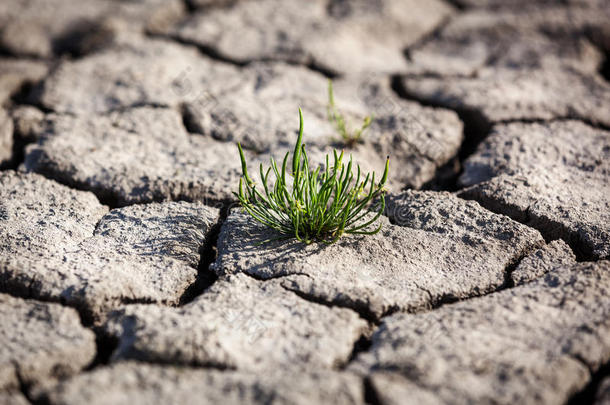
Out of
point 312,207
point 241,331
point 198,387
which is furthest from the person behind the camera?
point 312,207

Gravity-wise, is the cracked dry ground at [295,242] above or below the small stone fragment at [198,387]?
above

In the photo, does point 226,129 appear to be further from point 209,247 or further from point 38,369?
point 38,369

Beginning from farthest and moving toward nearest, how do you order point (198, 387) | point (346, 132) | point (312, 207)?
point (346, 132) → point (312, 207) → point (198, 387)

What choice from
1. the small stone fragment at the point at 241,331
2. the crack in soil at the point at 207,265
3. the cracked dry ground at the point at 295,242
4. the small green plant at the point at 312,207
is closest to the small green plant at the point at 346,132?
the cracked dry ground at the point at 295,242

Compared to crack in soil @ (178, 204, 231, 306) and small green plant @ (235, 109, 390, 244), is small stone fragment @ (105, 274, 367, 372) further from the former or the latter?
small green plant @ (235, 109, 390, 244)

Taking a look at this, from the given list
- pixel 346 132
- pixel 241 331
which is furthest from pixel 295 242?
pixel 346 132

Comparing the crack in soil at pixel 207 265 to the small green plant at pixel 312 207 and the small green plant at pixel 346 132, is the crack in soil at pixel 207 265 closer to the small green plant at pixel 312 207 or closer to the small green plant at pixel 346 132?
the small green plant at pixel 312 207

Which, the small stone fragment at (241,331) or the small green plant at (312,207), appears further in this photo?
the small green plant at (312,207)

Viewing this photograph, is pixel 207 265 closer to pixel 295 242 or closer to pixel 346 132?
pixel 295 242

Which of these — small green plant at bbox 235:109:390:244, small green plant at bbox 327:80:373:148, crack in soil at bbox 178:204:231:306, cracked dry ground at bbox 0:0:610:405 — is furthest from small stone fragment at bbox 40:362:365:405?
small green plant at bbox 327:80:373:148
